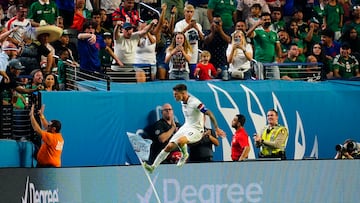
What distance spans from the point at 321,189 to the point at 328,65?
6.02 metres

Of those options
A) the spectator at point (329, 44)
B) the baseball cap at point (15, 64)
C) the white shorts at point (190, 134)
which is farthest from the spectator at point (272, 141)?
the spectator at point (329, 44)

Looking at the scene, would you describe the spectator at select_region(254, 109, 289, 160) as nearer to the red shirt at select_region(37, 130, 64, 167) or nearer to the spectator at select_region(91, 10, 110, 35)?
the red shirt at select_region(37, 130, 64, 167)

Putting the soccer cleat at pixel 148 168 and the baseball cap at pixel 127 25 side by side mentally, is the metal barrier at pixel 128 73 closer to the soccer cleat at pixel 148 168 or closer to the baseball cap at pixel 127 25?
the baseball cap at pixel 127 25

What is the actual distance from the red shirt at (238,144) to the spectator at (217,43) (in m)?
2.63

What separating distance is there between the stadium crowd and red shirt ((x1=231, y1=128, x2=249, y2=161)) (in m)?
1.91

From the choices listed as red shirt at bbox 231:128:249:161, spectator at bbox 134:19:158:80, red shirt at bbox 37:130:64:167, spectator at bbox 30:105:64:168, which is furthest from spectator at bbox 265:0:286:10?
red shirt at bbox 37:130:64:167

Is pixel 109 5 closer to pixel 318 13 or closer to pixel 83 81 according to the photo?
pixel 83 81

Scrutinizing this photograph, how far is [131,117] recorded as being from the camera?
19172 millimetres

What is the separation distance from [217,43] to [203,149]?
119 inches

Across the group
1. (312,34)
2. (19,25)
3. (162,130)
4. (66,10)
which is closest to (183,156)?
(162,130)

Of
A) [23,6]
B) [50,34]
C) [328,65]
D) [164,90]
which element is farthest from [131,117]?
[328,65]

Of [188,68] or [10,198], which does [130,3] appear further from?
[10,198]

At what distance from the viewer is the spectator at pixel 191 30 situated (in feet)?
67.9

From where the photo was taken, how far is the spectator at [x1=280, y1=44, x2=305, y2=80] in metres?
21.3
